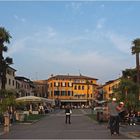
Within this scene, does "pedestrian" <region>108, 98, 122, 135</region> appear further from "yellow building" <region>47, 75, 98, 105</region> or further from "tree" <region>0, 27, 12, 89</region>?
"yellow building" <region>47, 75, 98, 105</region>

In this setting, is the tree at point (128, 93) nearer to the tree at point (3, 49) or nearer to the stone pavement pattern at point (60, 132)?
the stone pavement pattern at point (60, 132)

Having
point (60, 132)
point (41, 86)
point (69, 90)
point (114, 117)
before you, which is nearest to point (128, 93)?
point (60, 132)

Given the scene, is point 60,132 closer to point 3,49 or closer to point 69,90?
point 3,49

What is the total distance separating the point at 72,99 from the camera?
6609 inches

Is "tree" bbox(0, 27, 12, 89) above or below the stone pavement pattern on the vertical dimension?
above

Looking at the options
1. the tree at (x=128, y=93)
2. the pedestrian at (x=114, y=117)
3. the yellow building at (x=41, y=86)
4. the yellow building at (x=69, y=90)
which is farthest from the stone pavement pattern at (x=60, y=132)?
the yellow building at (x=41, y=86)

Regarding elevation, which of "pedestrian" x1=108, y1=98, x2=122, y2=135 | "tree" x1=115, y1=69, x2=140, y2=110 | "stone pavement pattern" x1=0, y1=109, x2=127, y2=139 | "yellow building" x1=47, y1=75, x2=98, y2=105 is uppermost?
"yellow building" x1=47, y1=75, x2=98, y2=105

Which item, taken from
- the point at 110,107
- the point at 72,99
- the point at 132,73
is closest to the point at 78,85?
the point at 72,99

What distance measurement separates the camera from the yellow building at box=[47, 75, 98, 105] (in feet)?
551

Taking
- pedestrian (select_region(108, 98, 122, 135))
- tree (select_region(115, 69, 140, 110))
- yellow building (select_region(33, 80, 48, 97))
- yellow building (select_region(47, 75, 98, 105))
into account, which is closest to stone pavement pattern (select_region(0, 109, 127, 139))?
pedestrian (select_region(108, 98, 122, 135))

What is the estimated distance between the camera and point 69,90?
170m

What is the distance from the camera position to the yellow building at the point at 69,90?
168 m

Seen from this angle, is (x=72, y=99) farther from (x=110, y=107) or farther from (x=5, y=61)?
(x=110, y=107)

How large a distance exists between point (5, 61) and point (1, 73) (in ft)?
5.55
